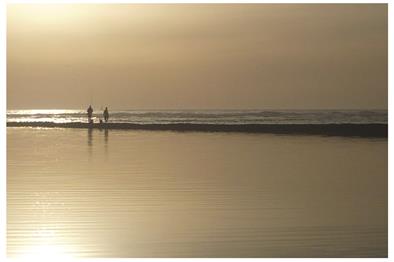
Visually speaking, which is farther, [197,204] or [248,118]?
[248,118]

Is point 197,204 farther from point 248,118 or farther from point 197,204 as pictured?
point 248,118

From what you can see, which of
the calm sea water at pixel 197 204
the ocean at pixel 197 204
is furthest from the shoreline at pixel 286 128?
the calm sea water at pixel 197 204

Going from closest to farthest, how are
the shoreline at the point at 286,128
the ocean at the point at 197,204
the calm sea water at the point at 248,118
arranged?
the ocean at the point at 197,204 < the shoreline at the point at 286,128 < the calm sea water at the point at 248,118

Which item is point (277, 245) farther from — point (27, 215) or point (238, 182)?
point (238, 182)

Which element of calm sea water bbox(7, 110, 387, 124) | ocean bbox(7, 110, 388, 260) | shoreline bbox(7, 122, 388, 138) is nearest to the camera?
ocean bbox(7, 110, 388, 260)

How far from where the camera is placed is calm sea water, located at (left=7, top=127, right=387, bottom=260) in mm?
7340

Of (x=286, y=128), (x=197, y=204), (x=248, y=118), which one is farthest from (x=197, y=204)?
(x=248, y=118)

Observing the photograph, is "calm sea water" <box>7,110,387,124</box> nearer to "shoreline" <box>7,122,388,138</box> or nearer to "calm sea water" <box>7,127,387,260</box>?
"shoreline" <box>7,122,388,138</box>

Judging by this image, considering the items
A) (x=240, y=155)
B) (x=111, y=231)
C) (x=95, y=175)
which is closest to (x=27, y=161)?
(x=95, y=175)

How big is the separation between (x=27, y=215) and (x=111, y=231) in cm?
164

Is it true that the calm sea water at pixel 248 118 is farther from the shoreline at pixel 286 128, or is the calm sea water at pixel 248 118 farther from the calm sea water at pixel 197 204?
the calm sea water at pixel 197 204

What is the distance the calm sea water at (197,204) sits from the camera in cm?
734

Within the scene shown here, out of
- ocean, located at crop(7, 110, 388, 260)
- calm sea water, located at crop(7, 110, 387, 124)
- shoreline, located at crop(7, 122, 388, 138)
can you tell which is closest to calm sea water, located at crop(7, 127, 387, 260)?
→ ocean, located at crop(7, 110, 388, 260)

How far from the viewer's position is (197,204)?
31.2 feet
